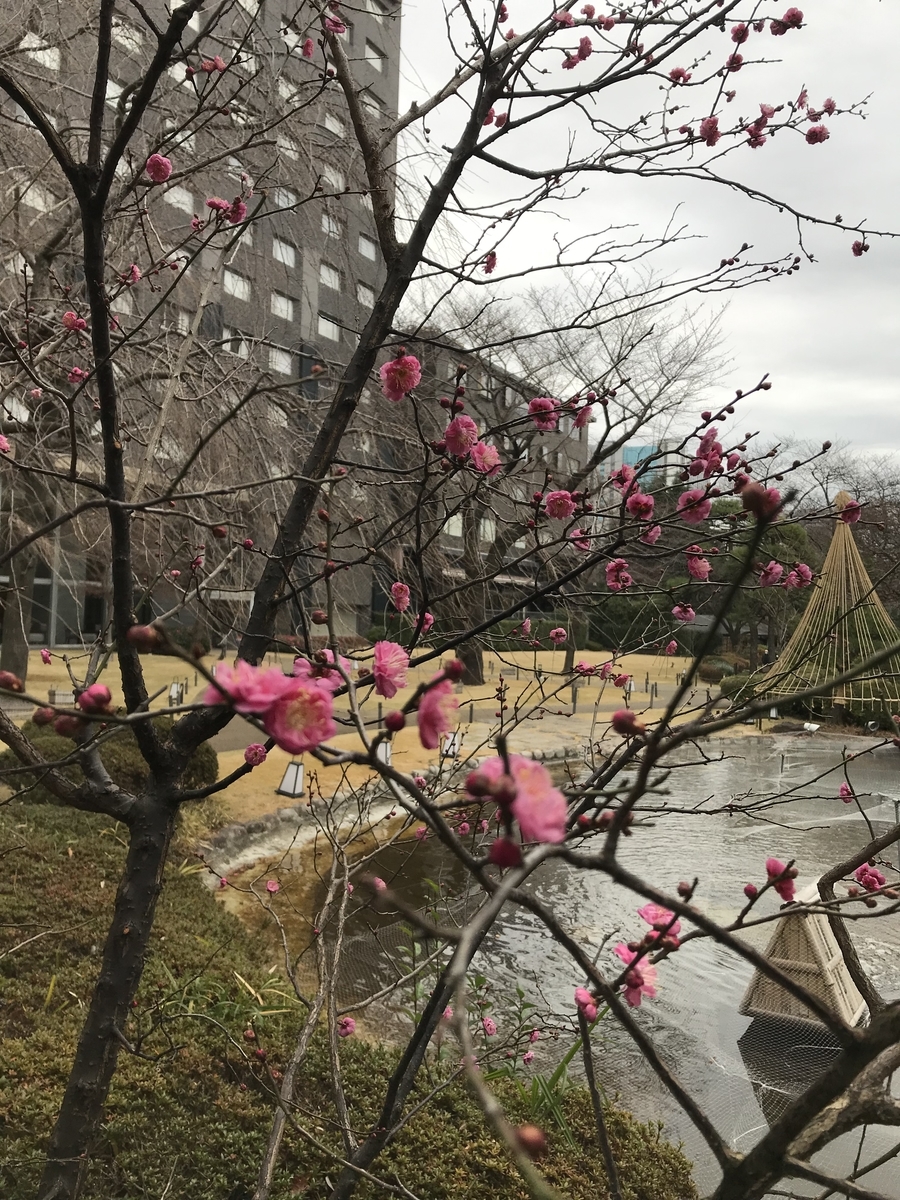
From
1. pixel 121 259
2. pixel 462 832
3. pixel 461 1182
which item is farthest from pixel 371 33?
pixel 461 1182

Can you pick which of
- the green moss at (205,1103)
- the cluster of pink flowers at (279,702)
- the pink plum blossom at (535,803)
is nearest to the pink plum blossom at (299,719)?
the cluster of pink flowers at (279,702)

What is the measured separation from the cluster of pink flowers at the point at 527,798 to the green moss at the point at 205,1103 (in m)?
Result: 1.70

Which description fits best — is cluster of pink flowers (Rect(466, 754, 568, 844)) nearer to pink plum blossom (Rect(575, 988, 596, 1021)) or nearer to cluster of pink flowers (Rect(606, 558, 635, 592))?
pink plum blossom (Rect(575, 988, 596, 1021))

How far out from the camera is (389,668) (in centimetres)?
123

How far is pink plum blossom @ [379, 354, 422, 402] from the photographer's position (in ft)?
6.05

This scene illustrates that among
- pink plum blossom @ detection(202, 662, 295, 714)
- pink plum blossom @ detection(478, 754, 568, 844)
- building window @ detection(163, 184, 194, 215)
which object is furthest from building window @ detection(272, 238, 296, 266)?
pink plum blossom @ detection(478, 754, 568, 844)

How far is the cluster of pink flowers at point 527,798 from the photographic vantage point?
1.91ft

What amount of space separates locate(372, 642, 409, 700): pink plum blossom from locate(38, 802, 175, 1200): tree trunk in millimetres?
867

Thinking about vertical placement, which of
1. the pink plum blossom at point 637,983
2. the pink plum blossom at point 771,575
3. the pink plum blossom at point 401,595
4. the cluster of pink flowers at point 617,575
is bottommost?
the pink plum blossom at point 637,983

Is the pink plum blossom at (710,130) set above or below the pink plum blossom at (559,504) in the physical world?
above

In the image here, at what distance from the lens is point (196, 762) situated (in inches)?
246

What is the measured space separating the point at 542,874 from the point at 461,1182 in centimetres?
389

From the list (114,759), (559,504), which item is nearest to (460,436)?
(559,504)

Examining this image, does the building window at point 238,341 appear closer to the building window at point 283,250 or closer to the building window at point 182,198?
the building window at point 283,250
